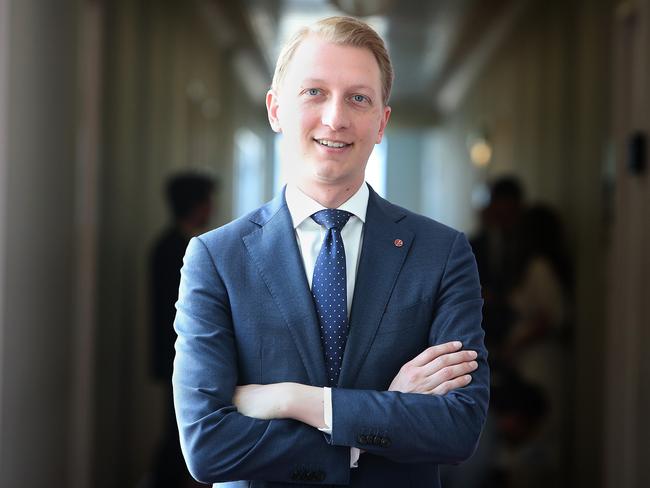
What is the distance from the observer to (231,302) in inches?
48.0

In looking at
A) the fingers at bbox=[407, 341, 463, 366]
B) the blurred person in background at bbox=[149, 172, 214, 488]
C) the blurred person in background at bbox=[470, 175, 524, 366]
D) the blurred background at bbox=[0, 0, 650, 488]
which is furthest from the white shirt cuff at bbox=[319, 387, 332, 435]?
the blurred background at bbox=[0, 0, 650, 488]

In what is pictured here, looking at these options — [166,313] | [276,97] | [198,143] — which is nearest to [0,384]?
[166,313]

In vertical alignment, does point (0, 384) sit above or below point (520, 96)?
below

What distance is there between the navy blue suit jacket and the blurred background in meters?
1.64

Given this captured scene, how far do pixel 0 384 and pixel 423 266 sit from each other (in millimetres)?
1849

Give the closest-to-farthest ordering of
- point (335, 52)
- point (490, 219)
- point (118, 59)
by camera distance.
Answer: point (335, 52)
point (490, 219)
point (118, 59)

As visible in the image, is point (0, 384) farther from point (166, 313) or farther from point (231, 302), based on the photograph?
point (231, 302)

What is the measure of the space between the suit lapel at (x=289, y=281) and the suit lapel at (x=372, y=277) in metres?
0.04

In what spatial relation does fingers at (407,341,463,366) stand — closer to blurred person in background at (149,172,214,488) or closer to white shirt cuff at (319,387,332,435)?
white shirt cuff at (319,387,332,435)

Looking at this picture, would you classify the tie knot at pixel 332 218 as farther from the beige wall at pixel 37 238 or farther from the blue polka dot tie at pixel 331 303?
the beige wall at pixel 37 238

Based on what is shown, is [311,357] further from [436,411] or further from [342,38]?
[342,38]

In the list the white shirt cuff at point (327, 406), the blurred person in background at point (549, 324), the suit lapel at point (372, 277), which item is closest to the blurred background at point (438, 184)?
the blurred person in background at point (549, 324)

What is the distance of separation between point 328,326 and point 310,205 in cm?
16

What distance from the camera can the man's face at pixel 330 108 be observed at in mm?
1159
